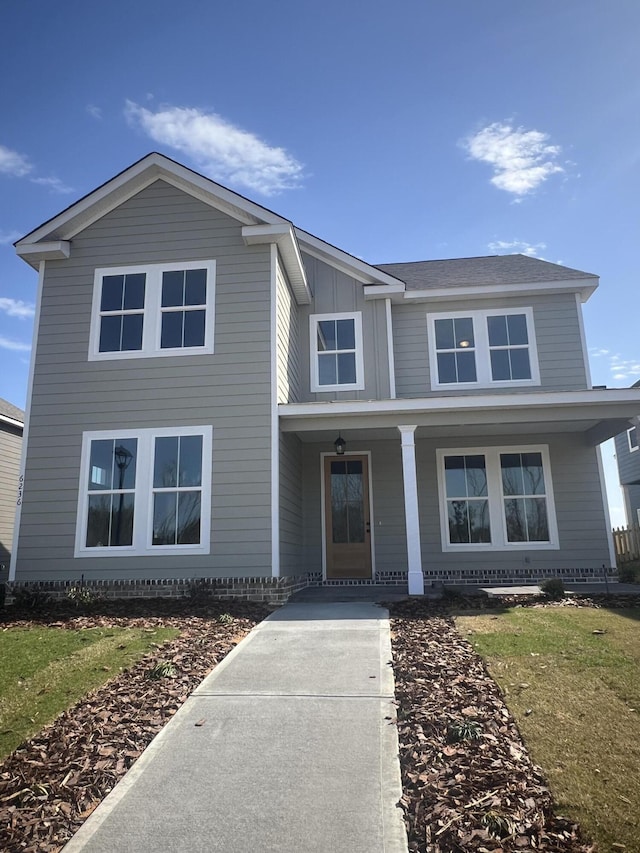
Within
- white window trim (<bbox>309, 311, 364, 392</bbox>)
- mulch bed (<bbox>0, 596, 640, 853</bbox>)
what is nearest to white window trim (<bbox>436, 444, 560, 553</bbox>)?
white window trim (<bbox>309, 311, 364, 392</bbox>)

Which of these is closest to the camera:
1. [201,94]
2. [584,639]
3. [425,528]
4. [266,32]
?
[584,639]

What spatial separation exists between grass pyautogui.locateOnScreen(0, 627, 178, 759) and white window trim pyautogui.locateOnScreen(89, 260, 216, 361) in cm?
468

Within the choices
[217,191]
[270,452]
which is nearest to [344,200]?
[217,191]

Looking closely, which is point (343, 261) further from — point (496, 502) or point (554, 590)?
point (554, 590)

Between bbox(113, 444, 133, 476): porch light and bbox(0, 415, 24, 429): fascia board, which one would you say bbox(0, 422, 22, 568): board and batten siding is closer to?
bbox(0, 415, 24, 429): fascia board

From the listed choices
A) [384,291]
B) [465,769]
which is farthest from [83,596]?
[384,291]

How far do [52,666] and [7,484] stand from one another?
11096 millimetres

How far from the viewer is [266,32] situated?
8.98 meters

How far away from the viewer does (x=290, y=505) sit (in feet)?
33.7

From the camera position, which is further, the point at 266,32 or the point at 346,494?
the point at 346,494

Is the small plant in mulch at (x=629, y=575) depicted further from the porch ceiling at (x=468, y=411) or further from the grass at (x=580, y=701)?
the grass at (x=580, y=701)

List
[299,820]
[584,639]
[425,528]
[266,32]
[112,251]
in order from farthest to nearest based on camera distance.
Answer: [425,528]
[112,251]
[266,32]
[584,639]
[299,820]

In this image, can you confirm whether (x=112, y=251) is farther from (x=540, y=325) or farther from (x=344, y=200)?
(x=540, y=325)

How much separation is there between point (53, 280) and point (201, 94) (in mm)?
4102
